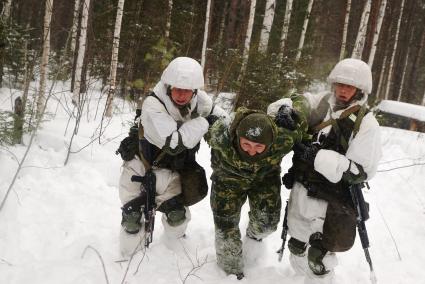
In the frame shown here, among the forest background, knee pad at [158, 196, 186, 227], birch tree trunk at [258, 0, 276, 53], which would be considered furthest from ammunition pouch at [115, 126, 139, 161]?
birch tree trunk at [258, 0, 276, 53]

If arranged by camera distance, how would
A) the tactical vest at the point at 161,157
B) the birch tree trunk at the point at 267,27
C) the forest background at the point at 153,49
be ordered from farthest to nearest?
the birch tree trunk at the point at 267,27 → the forest background at the point at 153,49 → the tactical vest at the point at 161,157

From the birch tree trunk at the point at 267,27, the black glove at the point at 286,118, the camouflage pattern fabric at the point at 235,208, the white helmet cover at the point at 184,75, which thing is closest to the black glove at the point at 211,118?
the white helmet cover at the point at 184,75

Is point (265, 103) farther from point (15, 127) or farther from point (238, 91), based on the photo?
point (15, 127)

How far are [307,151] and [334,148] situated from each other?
215 millimetres

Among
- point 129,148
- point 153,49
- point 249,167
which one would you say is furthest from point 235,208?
point 153,49

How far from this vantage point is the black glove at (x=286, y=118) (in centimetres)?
291

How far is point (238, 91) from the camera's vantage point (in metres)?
7.73

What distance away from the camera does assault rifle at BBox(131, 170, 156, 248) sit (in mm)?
3270

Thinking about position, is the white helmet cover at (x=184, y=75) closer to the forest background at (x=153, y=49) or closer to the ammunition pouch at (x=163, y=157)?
the ammunition pouch at (x=163, y=157)

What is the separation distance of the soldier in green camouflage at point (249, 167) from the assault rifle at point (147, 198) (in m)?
0.53

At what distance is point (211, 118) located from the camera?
11.2ft

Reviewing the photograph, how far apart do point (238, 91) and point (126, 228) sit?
16.1 feet

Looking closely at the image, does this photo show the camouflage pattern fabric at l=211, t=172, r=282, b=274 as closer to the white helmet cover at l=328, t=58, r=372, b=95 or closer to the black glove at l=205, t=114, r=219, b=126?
the black glove at l=205, t=114, r=219, b=126

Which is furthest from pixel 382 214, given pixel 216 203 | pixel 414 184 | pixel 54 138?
pixel 54 138
